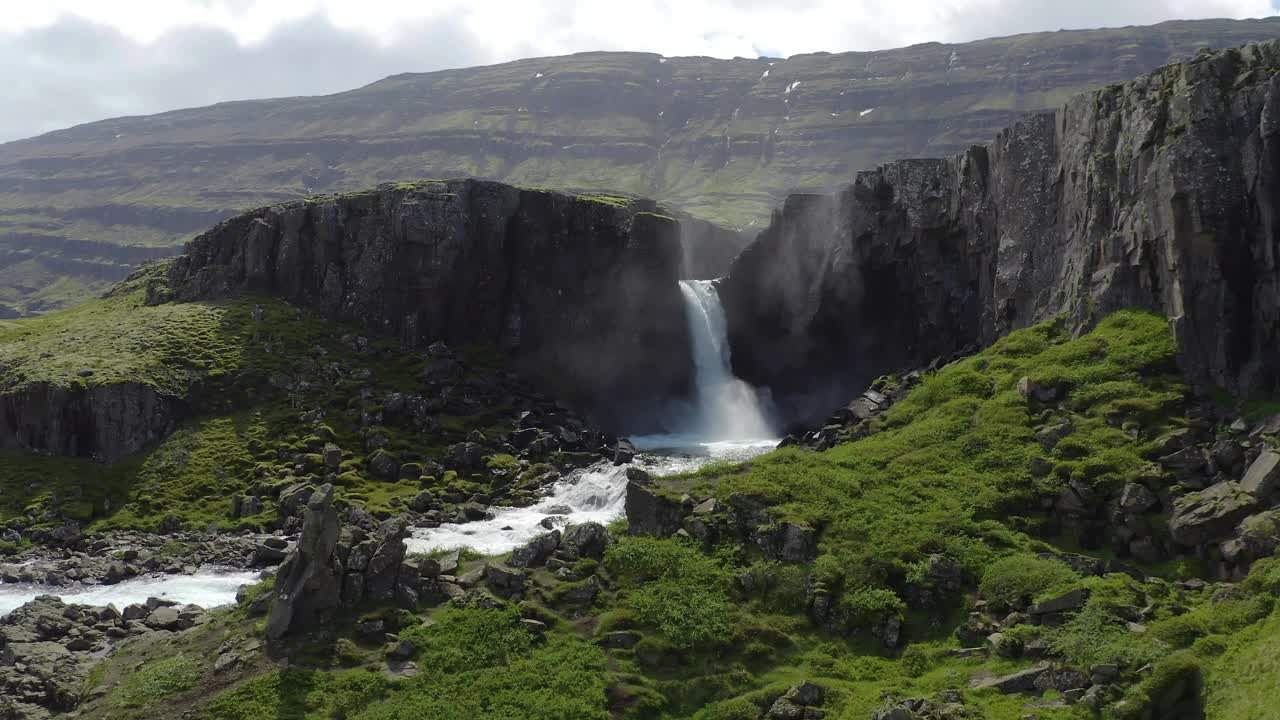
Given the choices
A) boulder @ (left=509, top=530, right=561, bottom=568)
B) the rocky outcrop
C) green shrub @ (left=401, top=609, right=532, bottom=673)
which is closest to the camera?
green shrub @ (left=401, top=609, right=532, bottom=673)

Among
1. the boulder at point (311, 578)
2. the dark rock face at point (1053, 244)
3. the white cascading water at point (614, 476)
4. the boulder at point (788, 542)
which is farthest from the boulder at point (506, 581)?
the dark rock face at point (1053, 244)

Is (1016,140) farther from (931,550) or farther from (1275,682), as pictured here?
(1275,682)

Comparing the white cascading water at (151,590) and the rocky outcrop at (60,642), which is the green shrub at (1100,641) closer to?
the rocky outcrop at (60,642)

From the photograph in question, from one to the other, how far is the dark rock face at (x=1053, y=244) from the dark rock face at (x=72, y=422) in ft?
176

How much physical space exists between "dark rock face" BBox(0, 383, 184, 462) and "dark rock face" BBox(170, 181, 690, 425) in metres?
22.7

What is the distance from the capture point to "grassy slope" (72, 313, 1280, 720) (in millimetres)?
25219

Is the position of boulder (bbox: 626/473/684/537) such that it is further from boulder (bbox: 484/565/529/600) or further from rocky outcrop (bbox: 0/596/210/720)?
rocky outcrop (bbox: 0/596/210/720)

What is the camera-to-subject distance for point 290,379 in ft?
235

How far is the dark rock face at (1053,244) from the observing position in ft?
135

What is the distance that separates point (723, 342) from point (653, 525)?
→ 51412 millimetres

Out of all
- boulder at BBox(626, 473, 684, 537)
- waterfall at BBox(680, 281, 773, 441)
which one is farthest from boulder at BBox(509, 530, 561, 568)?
waterfall at BBox(680, 281, 773, 441)

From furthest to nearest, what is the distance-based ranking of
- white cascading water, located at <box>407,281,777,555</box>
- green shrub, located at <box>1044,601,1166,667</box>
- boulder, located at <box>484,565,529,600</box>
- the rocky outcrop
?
1. white cascading water, located at <box>407,281,777,555</box>
2. boulder, located at <box>484,565,529,600</box>
3. the rocky outcrop
4. green shrub, located at <box>1044,601,1166,667</box>

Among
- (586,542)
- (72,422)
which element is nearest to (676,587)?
(586,542)

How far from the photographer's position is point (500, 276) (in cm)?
8400
